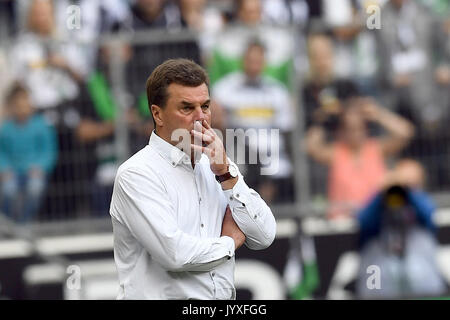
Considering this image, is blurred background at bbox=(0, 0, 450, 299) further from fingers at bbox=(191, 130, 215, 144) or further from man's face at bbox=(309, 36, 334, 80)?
fingers at bbox=(191, 130, 215, 144)

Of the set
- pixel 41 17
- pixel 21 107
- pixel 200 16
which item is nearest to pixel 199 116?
pixel 21 107

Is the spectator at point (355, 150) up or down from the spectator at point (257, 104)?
down

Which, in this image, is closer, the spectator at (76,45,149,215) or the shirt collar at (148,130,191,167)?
the shirt collar at (148,130,191,167)

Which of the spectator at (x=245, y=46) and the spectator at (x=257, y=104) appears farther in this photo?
the spectator at (x=245, y=46)

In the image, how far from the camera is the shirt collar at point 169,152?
16.3 feet

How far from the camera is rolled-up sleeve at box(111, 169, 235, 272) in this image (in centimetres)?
476

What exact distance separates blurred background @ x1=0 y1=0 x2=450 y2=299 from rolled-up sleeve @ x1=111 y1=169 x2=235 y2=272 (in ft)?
18.1

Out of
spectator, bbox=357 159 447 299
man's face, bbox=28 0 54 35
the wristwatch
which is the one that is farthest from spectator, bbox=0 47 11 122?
the wristwatch

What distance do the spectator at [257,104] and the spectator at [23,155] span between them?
1.59m

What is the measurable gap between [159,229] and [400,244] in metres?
5.65

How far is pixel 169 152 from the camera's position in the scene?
195 inches

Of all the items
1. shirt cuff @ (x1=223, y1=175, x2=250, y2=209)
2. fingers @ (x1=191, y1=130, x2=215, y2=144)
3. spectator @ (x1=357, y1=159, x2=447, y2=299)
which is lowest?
spectator @ (x1=357, y1=159, x2=447, y2=299)

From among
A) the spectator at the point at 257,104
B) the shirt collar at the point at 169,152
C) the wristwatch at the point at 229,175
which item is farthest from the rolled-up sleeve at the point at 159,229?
the spectator at the point at 257,104

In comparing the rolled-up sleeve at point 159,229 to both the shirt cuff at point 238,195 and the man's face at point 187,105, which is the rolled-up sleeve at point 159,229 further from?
the man's face at point 187,105
